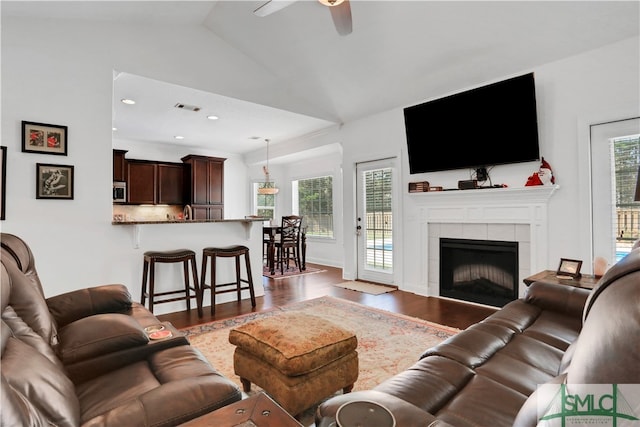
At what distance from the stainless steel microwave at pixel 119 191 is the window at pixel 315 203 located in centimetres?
371

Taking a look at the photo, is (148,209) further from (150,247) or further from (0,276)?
(0,276)

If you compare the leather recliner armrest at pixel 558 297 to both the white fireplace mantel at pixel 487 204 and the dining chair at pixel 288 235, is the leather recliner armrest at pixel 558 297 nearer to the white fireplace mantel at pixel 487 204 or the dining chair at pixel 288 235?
the white fireplace mantel at pixel 487 204

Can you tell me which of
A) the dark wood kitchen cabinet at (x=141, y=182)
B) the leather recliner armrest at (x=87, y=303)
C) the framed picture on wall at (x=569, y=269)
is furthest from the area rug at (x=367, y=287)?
the dark wood kitchen cabinet at (x=141, y=182)

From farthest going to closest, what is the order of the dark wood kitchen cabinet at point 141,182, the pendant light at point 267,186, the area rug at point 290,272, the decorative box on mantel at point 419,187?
1. the pendant light at point 267,186
2. the dark wood kitchen cabinet at point 141,182
3. the area rug at point 290,272
4. the decorative box on mantel at point 419,187

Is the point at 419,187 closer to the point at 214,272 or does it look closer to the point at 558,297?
the point at 558,297

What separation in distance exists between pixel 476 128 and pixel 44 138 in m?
4.53

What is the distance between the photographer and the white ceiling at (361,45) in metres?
3.05

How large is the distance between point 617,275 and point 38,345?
1863 mm

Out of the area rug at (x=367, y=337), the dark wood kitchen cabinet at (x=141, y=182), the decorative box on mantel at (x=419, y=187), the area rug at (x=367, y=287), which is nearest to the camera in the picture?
the area rug at (x=367, y=337)

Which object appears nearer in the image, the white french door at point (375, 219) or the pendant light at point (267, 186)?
the white french door at point (375, 219)

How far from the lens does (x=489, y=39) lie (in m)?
3.39

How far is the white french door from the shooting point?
16.8 feet

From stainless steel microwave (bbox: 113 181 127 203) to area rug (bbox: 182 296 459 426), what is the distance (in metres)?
3.92

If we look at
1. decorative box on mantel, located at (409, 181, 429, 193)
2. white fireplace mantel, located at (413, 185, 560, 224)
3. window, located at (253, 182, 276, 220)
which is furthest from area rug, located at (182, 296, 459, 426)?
window, located at (253, 182, 276, 220)
